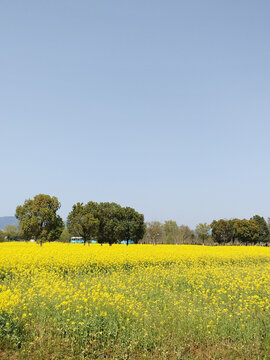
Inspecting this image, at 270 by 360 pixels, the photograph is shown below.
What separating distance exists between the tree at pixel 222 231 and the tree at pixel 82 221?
169 ft

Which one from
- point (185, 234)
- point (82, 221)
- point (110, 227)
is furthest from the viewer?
point (185, 234)

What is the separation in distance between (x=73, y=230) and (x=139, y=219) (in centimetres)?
2340

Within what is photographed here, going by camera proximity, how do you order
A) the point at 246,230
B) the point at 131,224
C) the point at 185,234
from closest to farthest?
the point at 131,224 → the point at 246,230 → the point at 185,234

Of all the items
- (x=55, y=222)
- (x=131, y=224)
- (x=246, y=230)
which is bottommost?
(x=55, y=222)

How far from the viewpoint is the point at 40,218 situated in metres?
39.9

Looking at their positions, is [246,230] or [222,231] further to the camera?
[222,231]

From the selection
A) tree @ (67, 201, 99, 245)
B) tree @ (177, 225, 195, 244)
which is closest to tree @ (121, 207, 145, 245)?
tree @ (67, 201, 99, 245)

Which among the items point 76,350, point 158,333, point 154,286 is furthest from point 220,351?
point 154,286

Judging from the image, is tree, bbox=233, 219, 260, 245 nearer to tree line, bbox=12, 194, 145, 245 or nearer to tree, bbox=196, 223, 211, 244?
tree, bbox=196, 223, 211, 244

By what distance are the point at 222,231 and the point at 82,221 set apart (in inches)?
2129

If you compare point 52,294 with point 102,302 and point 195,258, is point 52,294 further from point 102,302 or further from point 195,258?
point 195,258

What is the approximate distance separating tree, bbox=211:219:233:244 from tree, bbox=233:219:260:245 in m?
2.25

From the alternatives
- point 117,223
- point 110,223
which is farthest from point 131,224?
point 110,223

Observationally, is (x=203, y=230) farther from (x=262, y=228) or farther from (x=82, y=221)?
(x=82, y=221)
